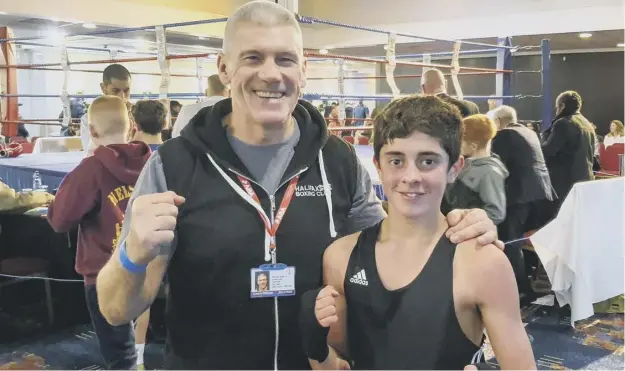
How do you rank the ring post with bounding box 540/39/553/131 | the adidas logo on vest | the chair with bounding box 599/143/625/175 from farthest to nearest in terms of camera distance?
1. the chair with bounding box 599/143/625/175
2. the ring post with bounding box 540/39/553/131
3. the adidas logo on vest

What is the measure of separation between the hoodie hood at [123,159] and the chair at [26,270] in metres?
1.17

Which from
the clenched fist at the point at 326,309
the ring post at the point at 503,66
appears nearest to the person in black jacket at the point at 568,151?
the ring post at the point at 503,66

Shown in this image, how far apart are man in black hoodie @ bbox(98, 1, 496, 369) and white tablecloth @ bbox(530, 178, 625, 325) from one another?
222 centimetres

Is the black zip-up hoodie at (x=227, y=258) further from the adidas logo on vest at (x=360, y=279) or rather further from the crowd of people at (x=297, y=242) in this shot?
the adidas logo on vest at (x=360, y=279)

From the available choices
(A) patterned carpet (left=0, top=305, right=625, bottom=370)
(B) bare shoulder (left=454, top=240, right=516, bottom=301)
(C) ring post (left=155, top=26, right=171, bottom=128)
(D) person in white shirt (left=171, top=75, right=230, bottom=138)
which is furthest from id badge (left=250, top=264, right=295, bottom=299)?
(C) ring post (left=155, top=26, right=171, bottom=128)

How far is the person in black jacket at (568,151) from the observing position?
164 inches

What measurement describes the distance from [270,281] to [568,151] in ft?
11.7

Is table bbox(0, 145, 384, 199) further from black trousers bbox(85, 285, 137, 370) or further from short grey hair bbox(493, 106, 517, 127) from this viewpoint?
black trousers bbox(85, 285, 137, 370)

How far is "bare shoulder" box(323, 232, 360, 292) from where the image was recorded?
1.12 metres

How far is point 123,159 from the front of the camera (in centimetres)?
231

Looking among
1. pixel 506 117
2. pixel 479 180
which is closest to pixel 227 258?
pixel 479 180

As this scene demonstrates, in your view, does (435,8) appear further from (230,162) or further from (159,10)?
(230,162)

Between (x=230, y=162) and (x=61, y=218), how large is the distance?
4.42 ft

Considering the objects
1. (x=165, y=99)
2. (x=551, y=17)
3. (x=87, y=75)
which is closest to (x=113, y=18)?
(x=165, y=99)
